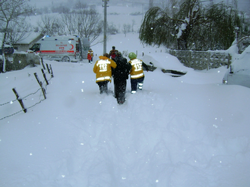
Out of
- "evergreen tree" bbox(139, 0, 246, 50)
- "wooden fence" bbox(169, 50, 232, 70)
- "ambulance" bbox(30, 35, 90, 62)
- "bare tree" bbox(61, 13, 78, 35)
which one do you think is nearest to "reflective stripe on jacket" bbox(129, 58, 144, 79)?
"wooden fence" bbox(169, 50, 232, 70)

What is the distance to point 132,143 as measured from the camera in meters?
4.42

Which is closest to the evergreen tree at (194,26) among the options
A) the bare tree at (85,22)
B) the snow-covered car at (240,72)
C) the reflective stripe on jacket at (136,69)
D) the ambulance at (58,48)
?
the ambulance at (58,48)

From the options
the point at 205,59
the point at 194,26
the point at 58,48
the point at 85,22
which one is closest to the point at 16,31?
the point at 58,48

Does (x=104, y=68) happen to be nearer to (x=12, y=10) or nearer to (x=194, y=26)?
(x=12, y=10)

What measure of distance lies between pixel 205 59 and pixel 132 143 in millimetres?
13710

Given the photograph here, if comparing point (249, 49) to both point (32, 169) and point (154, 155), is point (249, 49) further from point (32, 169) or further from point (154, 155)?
point (32, 169)

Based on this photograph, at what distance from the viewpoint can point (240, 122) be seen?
4383 millimetres

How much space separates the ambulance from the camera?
20.9 meters

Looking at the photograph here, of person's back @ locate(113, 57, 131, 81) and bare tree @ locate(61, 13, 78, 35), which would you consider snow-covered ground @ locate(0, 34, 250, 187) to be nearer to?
person's back @ locate(113, 57, 131, 81)

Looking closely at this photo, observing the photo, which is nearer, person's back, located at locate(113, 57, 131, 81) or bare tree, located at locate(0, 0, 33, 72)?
person's back, located at locate(113, 57, 131, 81)

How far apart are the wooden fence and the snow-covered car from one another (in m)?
7.60

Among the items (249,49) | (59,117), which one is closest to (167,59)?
(249,49)

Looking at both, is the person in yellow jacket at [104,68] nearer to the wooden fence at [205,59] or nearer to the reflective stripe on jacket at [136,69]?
the reflective stripe on jacket at [136,69]

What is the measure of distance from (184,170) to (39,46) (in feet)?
70.9
